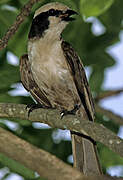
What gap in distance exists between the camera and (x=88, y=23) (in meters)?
6.10

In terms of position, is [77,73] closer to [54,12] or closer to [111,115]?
[54,12]

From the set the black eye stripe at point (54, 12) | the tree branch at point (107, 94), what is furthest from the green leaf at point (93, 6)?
the tree branch at point (107, 94)

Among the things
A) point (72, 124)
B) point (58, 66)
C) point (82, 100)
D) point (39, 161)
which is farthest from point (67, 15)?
point (39, 161)

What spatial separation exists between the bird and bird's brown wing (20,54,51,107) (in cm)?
4

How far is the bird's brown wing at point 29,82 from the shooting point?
5.17 metres

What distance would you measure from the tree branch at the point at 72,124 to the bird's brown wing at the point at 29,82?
3.67 ft

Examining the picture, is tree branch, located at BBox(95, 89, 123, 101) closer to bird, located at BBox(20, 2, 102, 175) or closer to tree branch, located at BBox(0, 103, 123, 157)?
bird, located at BBox(20, 2, 102, 175)

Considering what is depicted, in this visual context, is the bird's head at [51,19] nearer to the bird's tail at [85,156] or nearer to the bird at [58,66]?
the bird at [58,66]

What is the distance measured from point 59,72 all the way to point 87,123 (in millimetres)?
1521

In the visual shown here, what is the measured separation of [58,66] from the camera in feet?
16.0

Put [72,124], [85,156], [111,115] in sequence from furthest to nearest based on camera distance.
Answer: [111,115]
[85,156]
[72,124]

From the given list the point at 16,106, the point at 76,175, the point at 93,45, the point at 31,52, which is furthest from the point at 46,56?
the point at 76,175

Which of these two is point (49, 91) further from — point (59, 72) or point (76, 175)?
point (76, 175)

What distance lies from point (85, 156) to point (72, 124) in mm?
1061
